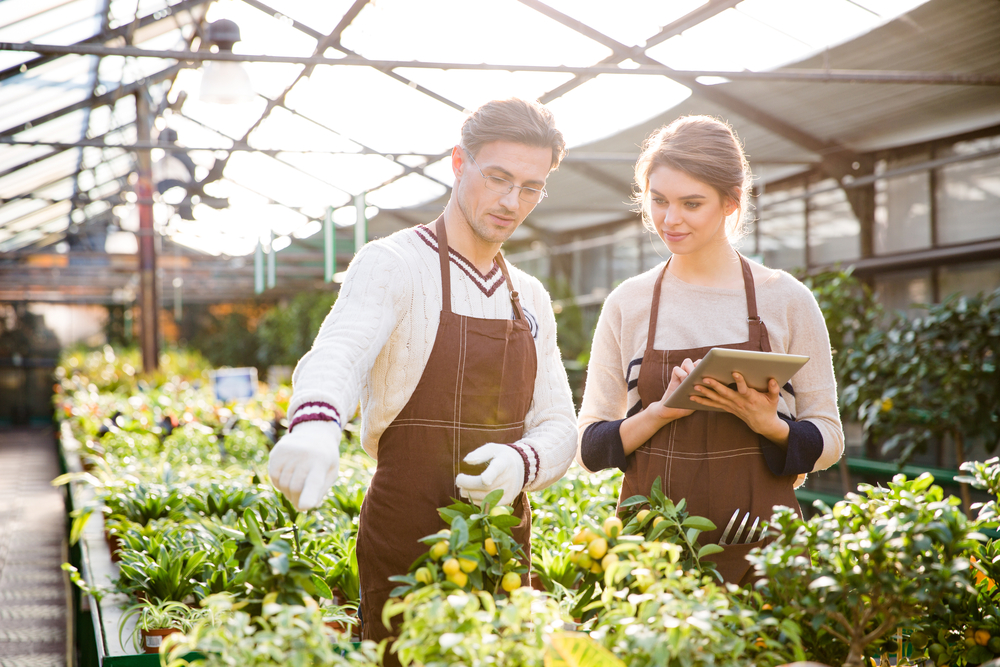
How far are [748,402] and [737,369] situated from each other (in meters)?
0.09

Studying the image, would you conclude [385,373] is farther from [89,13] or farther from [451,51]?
[89,13]

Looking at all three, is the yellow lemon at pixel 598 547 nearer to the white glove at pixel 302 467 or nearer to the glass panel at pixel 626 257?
the white glove at pixel 302 467

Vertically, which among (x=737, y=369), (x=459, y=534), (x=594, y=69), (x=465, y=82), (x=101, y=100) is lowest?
(x=459, y=534)

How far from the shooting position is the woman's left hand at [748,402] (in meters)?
1.38

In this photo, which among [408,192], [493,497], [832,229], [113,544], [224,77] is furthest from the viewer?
[408,192]

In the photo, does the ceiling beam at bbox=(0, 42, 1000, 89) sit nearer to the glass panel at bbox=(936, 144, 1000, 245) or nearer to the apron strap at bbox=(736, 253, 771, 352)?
the glass panel at bbox=(936, 144, 1000, 245)

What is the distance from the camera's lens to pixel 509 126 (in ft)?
4.39

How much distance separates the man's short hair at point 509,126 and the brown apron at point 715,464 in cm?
48

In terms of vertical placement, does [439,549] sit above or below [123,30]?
below

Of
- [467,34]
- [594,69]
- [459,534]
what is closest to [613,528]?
[459,534]

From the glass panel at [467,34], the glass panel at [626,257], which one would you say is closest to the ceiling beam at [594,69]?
the glass panel at [467,34]

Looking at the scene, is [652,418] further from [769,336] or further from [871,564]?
[871,564]

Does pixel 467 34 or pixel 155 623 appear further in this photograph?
pixel 467 34

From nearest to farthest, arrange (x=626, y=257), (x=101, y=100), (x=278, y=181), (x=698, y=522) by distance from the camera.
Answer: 1. (x=698, y=522)
2. (x=101, y=100)
3. (x=626, y=257)
4. (x=278, y=181)
